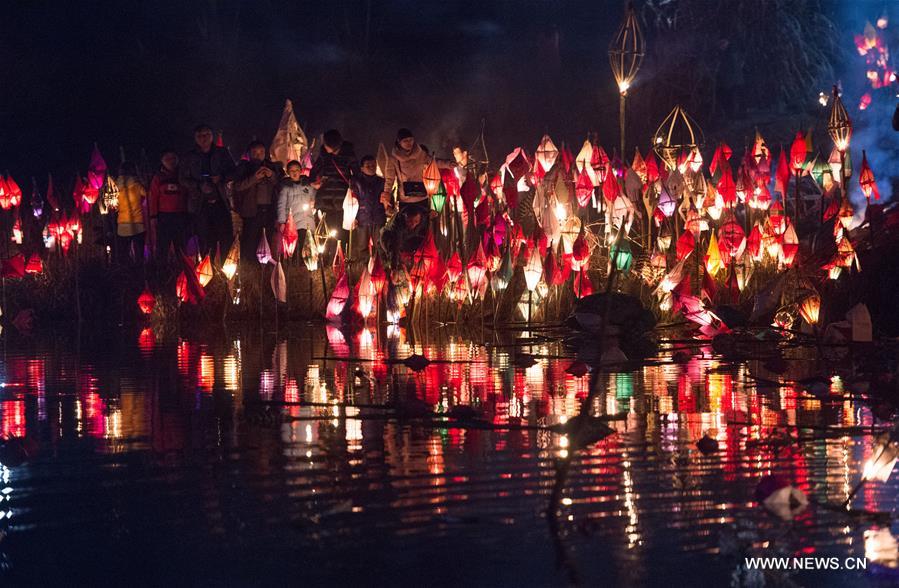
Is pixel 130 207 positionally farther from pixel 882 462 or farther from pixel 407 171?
pixel 882 462

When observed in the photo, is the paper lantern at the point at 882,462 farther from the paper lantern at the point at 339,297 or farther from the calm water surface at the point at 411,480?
the paper lantern at the point at 339,297

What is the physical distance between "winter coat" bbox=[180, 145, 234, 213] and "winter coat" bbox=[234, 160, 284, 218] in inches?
4.3

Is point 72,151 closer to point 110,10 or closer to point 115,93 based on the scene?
point 115,93

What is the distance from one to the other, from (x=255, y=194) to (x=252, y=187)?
0.10 m

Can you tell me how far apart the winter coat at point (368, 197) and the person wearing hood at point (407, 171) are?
0.22m

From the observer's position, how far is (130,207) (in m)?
14.7

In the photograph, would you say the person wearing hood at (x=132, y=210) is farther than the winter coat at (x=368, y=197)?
Yes

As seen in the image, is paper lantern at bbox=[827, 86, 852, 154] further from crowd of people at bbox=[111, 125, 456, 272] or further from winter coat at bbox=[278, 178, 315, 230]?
winter coat at bbox=[278, 178, 315, 230]

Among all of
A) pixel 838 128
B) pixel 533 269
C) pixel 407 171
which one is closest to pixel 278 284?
pixel 407 171

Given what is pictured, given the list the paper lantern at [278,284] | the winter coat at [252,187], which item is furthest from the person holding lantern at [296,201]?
the paper lantern at [278,284]

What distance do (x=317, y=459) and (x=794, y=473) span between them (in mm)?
1572

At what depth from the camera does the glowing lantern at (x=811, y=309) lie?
358 inches

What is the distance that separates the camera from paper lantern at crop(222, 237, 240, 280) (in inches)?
504

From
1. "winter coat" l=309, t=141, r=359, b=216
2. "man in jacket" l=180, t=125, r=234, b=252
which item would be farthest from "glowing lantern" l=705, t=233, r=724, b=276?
"man in jacket" l=180, t=125, r=234, b=252
